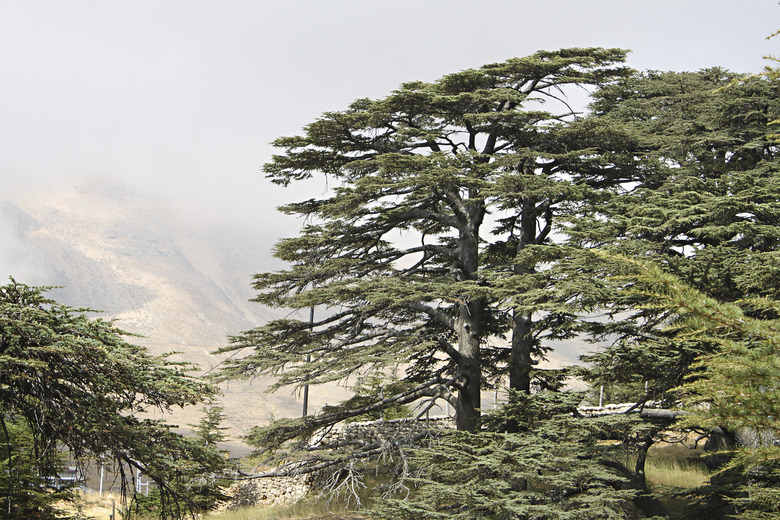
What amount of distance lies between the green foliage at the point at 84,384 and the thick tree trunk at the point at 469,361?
28.9 feet

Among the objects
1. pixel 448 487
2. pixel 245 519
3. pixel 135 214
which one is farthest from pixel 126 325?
pixel 448 487

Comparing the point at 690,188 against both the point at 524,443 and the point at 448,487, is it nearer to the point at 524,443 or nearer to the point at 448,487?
the point at 524,443

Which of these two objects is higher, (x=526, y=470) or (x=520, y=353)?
(x=520, y=353)

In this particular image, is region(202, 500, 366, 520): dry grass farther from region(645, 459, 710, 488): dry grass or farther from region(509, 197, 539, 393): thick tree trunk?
region(645, 459, 710, 488): dry grass

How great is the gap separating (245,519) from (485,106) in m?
12.6

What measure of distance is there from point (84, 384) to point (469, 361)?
10226 millimetres

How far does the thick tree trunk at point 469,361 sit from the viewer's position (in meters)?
16.2

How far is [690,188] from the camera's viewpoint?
44.1ft

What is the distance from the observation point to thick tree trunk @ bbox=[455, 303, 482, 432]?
53.3 feet

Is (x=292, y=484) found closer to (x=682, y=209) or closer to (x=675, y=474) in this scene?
(x=675, y=474)

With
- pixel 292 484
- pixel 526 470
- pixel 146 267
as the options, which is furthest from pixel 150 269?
pixel 526 470

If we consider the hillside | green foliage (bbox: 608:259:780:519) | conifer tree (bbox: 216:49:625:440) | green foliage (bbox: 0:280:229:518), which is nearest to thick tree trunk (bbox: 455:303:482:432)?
conifer tree (bbox: 216:49:625:440)

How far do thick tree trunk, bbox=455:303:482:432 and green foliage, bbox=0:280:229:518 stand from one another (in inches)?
347

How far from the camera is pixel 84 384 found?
8.07 metres
